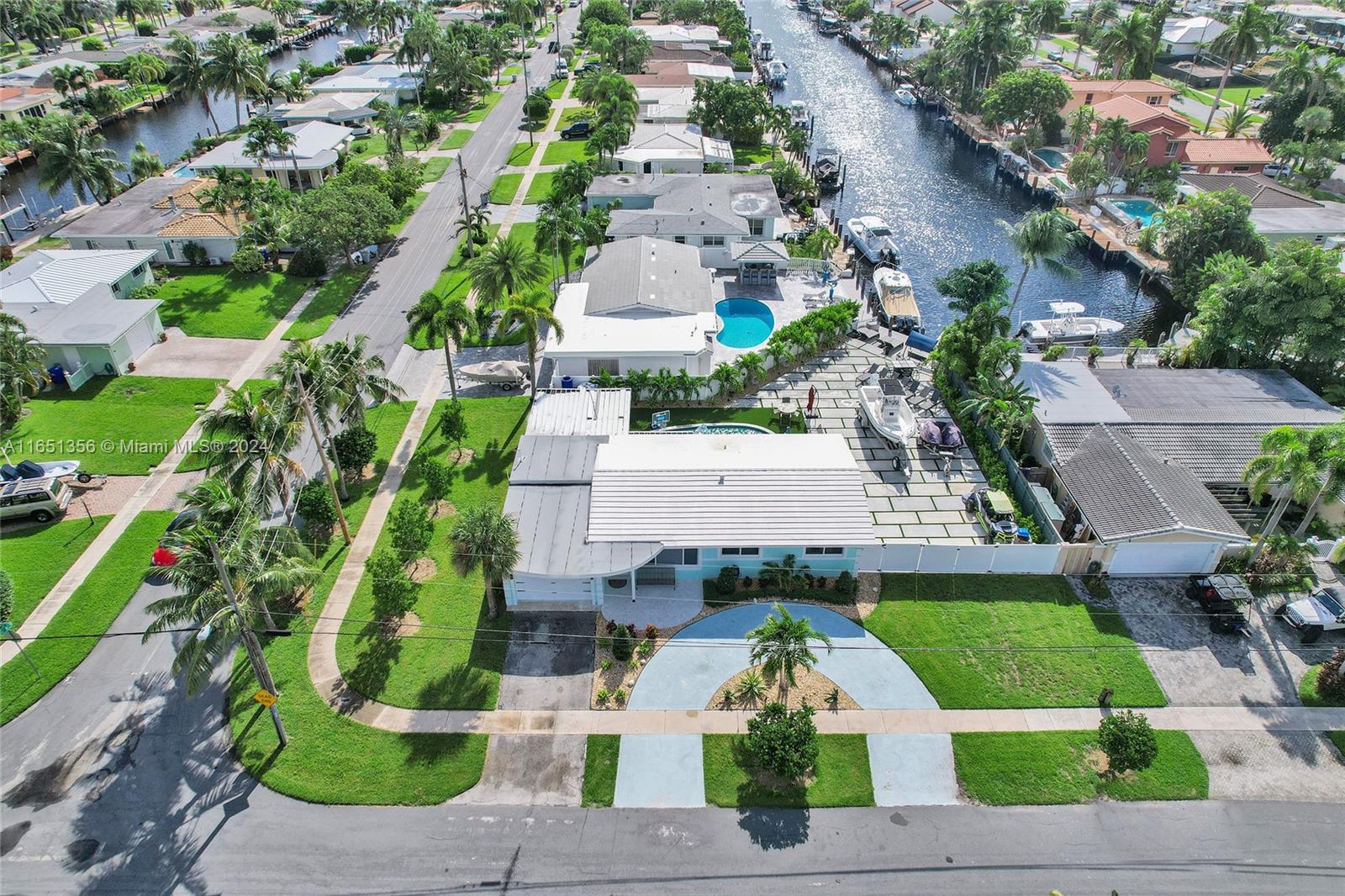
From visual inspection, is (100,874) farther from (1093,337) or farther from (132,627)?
(1093,337)

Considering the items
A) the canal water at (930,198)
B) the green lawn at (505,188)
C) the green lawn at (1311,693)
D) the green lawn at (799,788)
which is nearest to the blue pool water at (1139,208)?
the canal water at (930,198)

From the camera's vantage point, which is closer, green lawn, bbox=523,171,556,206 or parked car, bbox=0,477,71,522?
parked car, bbox=0,477,71,522

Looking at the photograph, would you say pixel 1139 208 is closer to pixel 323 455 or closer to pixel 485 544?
pixel 485 544

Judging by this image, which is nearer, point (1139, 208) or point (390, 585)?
point (390, 585)

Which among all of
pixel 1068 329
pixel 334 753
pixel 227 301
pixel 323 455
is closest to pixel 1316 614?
pixel 1068 329

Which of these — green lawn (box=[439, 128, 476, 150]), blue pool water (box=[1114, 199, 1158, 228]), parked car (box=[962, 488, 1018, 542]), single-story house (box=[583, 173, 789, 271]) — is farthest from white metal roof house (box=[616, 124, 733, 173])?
parked car (box=[962, 488, 1018, 542])

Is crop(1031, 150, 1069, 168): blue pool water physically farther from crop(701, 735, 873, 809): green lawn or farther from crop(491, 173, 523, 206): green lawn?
crop(701, 735, 873, 809): green lawn

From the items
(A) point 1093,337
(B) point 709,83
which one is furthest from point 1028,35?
(A) point 1093,337
